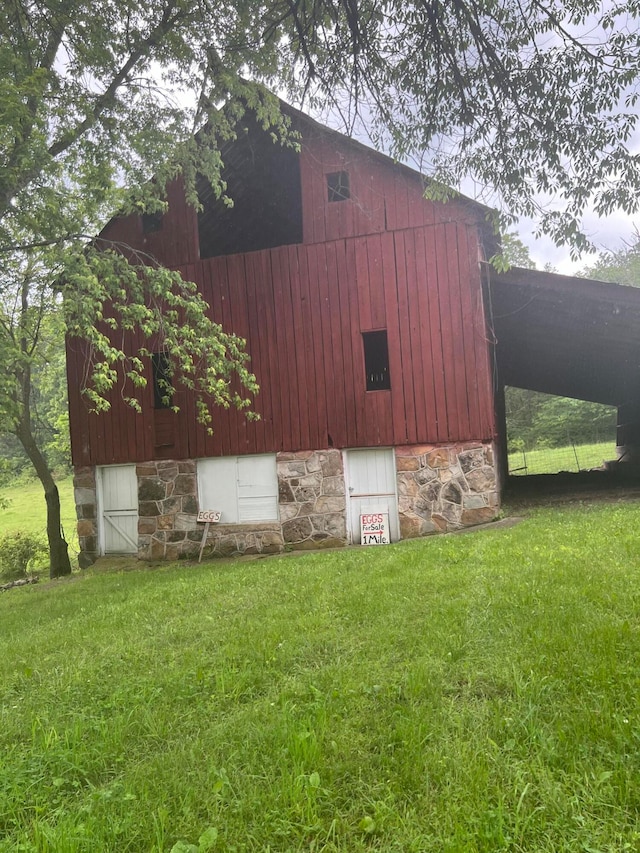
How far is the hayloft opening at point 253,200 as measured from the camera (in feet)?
34.5

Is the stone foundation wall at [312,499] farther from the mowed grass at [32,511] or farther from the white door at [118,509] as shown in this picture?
the mowed grass at [32,511]

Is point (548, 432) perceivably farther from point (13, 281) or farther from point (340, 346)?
point (13, 281)

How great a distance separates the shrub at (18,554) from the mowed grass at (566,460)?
15.8 meters

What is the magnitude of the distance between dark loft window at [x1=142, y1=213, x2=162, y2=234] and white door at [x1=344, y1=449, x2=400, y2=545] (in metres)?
5.92

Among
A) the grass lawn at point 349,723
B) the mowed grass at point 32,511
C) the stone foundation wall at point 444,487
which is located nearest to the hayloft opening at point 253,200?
the stone foundation wall at point 444,487

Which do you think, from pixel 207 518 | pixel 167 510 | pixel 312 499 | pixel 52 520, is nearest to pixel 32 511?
pixel 52 520

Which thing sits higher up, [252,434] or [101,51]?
[101,51]

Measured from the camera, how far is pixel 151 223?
11.1 m

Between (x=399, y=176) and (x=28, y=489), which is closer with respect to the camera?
(x=399, y=176)

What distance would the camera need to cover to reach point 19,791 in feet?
7.86

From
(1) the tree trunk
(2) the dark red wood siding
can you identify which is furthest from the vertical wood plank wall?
(1) the tree trunk

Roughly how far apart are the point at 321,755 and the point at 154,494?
899cm

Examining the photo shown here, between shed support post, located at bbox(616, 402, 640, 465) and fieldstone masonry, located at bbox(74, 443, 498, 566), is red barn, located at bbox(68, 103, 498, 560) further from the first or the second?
shed support post, located at bbox(616, 402, 640, 465)

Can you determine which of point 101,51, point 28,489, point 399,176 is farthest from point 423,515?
point 28,489
